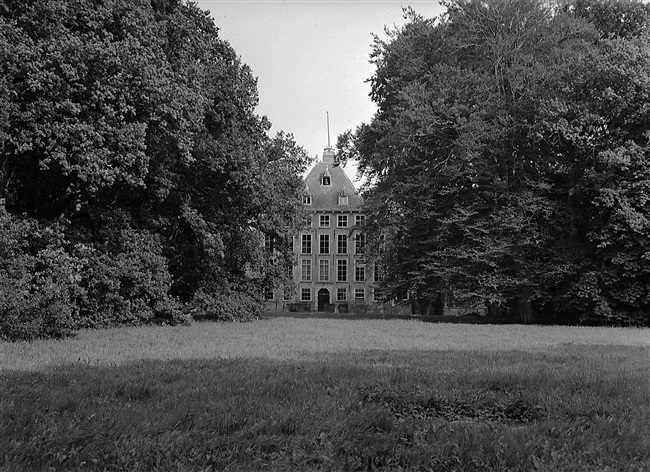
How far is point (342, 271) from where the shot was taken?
7225cm

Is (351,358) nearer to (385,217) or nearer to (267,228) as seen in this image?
(267,228)

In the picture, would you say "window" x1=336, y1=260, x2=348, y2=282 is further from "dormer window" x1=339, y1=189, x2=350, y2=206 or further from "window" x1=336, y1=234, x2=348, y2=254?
"dormer window" x1=339, y1=189, x2=350, y2=206

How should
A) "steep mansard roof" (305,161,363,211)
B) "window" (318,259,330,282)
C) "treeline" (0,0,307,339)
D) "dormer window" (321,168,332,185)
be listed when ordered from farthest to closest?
Result: "dormer window" (321,168,332,185) < "window" (318,259,330,282) < "steep mansard roof" (305,161,363,211) < "treeline" (0,0,307,339)

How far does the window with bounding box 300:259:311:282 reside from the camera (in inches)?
2844

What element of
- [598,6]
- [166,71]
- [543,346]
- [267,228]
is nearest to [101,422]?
[543,346]

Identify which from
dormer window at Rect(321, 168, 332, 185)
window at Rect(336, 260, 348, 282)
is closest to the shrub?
window at Rect(336, 260, 348, 282)

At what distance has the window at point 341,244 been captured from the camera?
71938mm

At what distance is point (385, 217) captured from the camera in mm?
29453

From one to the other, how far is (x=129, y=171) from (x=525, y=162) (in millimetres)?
18151

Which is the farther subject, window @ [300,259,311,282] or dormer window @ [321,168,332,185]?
dormer window @ [321,168,332,185]

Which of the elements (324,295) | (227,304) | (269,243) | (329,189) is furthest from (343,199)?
(227,304)

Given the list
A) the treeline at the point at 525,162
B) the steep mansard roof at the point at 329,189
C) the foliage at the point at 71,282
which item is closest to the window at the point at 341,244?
the steep mansard roof at the point at 329,189

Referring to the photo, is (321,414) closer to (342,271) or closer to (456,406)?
(456,406)

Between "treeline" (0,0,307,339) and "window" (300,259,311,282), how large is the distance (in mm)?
44794
